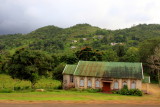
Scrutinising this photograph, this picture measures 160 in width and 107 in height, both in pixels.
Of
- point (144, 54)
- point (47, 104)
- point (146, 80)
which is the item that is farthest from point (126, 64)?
point (144, 54)

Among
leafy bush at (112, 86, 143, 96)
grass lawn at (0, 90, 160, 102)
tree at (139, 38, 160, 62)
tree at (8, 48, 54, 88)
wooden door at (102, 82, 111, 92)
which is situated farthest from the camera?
tree at (139, 38, 160, 62)

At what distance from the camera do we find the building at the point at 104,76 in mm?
28984

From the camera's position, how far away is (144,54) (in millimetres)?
53719

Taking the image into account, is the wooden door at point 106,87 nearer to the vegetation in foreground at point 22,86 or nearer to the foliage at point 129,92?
the foliage at point 129,92

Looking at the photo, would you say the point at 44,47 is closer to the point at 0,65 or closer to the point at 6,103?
the point at 0,65

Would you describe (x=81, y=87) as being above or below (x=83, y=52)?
below

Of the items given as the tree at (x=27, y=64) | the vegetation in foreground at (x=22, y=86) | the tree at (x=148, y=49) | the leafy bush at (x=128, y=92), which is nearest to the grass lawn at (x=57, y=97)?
the leafy bush at (x=128, y=92)

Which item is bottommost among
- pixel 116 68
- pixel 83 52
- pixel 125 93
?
pixel 125 93

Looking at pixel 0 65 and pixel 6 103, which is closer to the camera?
pixel 6 103

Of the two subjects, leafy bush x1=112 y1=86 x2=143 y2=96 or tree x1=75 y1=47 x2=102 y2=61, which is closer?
leafy bush x1=112 y1=86 x2=143 y2=96

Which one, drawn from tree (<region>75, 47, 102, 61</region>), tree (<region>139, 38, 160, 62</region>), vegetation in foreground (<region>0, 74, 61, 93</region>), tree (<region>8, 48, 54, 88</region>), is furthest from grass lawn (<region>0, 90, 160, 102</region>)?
tree (<region>75, 47, 102, 61</region>)

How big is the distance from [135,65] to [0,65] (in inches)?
1925

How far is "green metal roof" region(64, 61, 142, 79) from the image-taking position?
29.3 m

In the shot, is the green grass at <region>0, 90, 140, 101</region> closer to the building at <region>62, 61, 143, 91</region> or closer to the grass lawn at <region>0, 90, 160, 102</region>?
the grass lawn at <region>0, 90, 160, 102</region>
